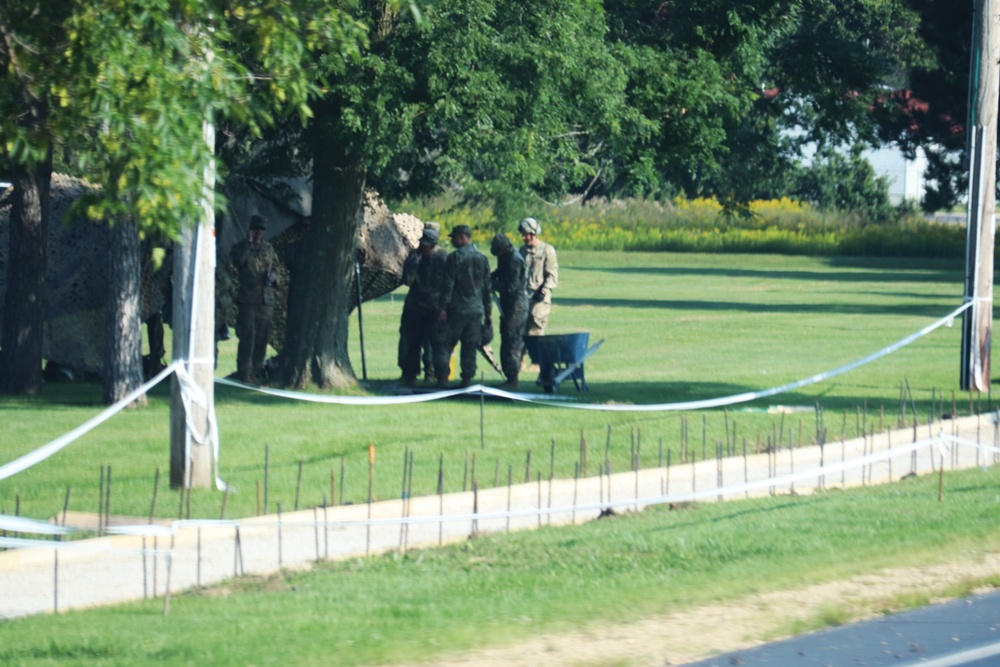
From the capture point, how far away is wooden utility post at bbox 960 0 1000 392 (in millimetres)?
18094

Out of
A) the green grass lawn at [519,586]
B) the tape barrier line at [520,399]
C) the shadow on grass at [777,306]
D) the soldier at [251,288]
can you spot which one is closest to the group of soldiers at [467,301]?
the tape barrier line at [520,399]

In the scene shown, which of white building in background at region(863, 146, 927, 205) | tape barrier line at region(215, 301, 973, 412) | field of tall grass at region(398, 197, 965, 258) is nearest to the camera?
tape barrier line at region(215, 301, 973, 412)

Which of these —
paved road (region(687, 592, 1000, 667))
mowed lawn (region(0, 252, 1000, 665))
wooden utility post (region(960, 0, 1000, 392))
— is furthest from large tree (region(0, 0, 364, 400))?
wooden utility post (region(960, 0, 1000, 392))

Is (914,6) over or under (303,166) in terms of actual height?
over

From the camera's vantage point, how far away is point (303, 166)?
18781mm

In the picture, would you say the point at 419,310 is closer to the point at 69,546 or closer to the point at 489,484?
the point at 489,484

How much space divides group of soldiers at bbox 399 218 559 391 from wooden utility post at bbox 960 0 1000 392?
5070 mm

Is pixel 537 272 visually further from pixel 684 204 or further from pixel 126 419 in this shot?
pixel 684 204

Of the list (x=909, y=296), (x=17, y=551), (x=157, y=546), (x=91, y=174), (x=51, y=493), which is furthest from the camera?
(x=909, y=296)

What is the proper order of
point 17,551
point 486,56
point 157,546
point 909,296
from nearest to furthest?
point 17,551, point 157,546, point 486,56, point 909,296

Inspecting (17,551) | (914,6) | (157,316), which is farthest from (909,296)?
(17,551)

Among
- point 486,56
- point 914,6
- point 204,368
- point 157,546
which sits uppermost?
point 914,6

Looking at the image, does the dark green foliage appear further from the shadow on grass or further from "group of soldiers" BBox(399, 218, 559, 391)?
"group of soldiers" BBox(399, 218, 559, 391)

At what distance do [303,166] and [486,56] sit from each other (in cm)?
433
